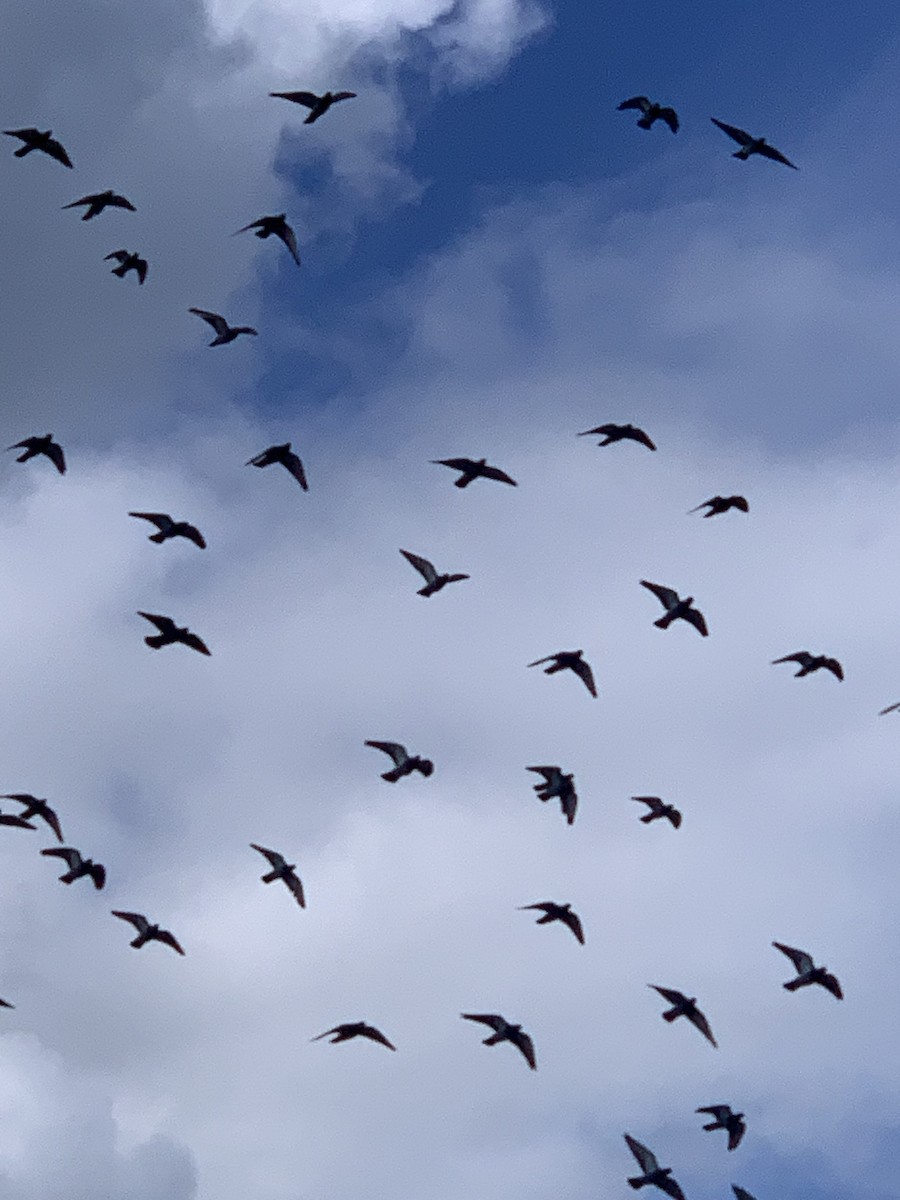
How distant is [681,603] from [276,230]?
67.2 feet

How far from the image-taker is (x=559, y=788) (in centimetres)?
7238

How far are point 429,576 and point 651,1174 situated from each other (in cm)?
2257

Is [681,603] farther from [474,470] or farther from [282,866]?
[282,866]

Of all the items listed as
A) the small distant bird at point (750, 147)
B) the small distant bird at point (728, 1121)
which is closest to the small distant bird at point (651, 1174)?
the small distant bird at point (728, 1121)

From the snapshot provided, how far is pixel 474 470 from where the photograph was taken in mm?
72188

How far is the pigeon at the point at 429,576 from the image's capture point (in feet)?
236

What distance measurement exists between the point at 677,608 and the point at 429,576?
9334mm

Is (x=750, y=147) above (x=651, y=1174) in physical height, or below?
above

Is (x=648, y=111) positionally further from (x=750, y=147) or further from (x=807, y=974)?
(x=807, y=974)

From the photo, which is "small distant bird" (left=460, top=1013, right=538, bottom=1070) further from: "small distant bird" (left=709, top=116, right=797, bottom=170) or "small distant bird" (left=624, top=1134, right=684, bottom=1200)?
"small distant bird" (left=709, top=116, right=797, bottom=170)

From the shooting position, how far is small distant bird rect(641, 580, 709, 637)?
73812 millimetres

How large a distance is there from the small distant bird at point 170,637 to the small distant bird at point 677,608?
647 inches

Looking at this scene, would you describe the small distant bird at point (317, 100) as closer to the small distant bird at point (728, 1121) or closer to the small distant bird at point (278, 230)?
the small distant bird at point (278, 230)

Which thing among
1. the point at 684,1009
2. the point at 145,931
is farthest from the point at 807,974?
the point at 145,931
